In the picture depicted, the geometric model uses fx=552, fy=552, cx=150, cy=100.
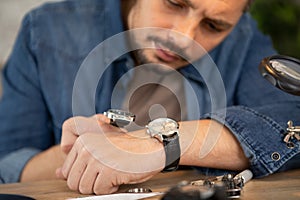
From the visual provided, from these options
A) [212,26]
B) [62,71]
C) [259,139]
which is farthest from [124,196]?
[62,71]

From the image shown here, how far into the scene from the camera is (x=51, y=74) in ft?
4.74

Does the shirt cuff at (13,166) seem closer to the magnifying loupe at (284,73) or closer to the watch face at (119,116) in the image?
the watch face at (119,116)

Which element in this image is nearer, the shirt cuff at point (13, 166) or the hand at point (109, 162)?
the hand at point (109, 162)

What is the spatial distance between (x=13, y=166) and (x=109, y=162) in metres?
0.37

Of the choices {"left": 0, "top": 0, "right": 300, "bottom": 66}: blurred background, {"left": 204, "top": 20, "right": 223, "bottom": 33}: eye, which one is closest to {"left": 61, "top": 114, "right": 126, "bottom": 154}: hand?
{"left": 204, "top": 20, "right": 223, "bottom": 33}: eye

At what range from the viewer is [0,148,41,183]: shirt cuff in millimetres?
1204

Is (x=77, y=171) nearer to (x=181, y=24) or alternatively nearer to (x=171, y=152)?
(x=171, y=152)

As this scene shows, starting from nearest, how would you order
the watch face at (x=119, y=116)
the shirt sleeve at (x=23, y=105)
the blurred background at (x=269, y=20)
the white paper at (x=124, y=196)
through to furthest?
the white paper at (x=124, y=196) < the watch face at (x=119, y=116) < the shirt sleeve at (x=23, y=105) < the blurred background at (x=269, y=20)

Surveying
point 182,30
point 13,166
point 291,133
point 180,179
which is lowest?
point 13,166

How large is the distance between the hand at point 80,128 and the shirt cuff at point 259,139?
20 cm

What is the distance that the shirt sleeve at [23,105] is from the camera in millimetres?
1400

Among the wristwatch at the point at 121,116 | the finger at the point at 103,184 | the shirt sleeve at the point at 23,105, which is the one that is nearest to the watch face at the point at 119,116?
the wristwatch at the point at 121,116

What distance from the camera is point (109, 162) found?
0.93m

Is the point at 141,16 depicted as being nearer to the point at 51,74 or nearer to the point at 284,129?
the point at 51,74
